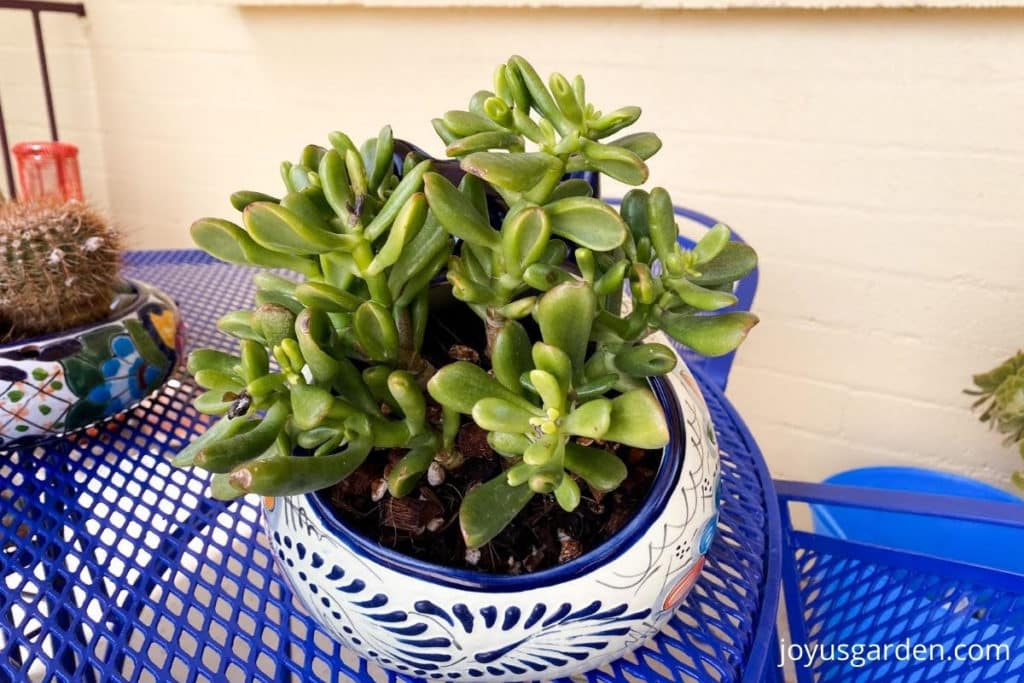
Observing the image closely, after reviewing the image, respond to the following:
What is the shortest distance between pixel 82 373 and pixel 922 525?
46.3 inches

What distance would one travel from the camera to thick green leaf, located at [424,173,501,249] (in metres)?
0.29

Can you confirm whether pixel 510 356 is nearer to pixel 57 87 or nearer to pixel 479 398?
pixel 479 398

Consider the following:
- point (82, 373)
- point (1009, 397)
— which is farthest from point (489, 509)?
point (1009, 397)

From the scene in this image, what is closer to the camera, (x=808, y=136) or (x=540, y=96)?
(x=540, y=96)

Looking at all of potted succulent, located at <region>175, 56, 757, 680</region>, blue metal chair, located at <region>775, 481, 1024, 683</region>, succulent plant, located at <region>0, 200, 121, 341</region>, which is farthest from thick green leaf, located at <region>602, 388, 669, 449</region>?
succulent plant, located at <region>0, 200, 121, 341</region>

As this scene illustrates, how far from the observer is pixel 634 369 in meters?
0.33

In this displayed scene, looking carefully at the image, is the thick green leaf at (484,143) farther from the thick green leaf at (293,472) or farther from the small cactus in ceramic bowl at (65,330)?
the small cactus in ceramic bowl at (65,330)

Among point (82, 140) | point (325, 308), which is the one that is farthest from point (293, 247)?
point (82, 140)

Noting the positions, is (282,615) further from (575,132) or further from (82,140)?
(82,140)

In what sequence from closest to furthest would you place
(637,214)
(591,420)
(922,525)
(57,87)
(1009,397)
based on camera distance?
(591,420)
(637,214)
(1009,397)
(922,525)
(57,87)

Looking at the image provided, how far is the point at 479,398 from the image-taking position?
30 centimetres

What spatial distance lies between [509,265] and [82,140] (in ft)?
6.02

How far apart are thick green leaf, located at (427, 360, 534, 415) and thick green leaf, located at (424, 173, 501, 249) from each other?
0.06 metres
